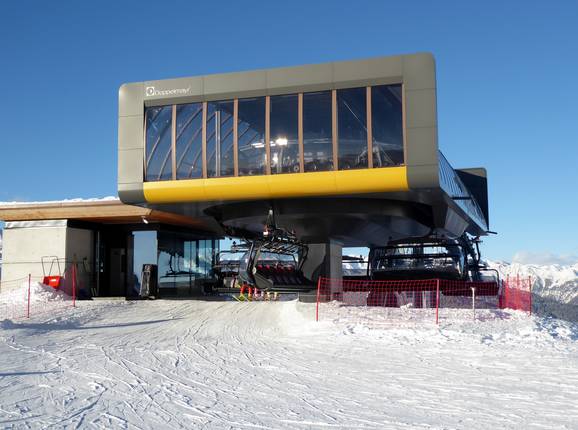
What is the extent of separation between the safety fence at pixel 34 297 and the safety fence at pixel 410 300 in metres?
8.85

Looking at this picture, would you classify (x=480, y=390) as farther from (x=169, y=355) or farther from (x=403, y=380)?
(x=169, y=355)

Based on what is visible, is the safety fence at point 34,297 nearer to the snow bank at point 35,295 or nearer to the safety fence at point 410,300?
the snow bank at point 35,295

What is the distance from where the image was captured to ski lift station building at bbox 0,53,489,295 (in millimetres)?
16031

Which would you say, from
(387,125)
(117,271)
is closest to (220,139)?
(387,125)

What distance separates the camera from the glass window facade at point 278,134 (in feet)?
53.1

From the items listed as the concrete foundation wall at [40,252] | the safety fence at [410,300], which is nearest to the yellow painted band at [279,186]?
the safety fence at [410,300]

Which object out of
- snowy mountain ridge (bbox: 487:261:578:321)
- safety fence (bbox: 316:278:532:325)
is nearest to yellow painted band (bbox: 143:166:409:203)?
safety fence (bbox: 316:278:532:325)

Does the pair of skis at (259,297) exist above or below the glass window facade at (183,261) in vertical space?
below

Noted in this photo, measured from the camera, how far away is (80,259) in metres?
25.2

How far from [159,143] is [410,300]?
11.7 metres

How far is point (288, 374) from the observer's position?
30.6 ft

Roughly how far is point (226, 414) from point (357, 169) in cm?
1058

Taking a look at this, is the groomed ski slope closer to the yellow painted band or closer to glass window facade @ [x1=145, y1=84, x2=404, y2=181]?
the yellow painted band

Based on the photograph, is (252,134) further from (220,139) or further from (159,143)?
(159,143)
